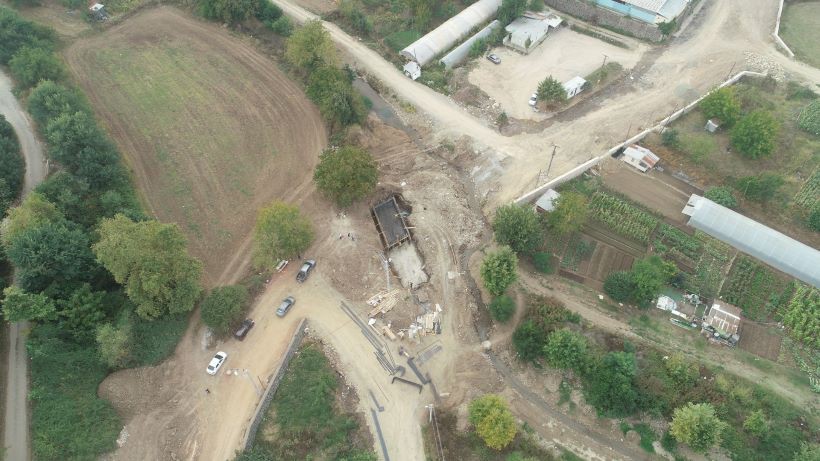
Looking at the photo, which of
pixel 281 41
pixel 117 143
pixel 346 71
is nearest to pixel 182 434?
pixel 117 143

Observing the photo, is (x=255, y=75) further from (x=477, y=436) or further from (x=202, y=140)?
(x=477, y=436)

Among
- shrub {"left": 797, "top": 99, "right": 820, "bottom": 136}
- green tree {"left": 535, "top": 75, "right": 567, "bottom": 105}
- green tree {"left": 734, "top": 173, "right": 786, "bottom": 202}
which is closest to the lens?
green tree {"left": 734, "top": 173, "right": 786, "bottom": 202}

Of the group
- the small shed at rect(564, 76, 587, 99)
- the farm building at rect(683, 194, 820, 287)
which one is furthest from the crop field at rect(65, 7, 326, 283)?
the farm building at rect(683, 194, 820, 287)

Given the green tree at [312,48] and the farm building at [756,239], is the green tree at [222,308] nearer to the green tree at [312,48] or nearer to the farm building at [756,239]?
the green tree at [312,48]

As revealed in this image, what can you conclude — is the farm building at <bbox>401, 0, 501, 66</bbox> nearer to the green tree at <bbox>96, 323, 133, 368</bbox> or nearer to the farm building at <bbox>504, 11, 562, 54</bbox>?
the farm building at <bbox>504, 11, 562, 54</bbox>

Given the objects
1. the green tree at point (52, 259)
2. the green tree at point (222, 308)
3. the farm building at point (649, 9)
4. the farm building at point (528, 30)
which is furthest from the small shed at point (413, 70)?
the green tree at point (52, 259)

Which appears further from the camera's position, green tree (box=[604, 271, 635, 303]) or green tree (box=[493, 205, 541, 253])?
green tree (box=[493, 205, 541, 253])

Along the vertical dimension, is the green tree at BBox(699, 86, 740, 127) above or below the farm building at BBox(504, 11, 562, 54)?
below
